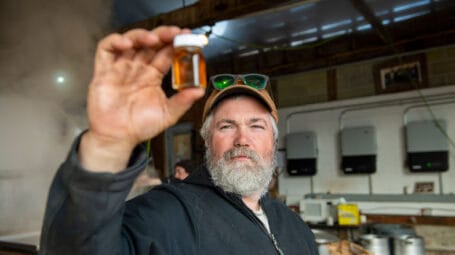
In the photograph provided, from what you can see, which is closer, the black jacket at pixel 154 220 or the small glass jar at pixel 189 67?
the black jacket at pixel 154 220

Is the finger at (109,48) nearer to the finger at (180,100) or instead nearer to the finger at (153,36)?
the finger at (153,36)

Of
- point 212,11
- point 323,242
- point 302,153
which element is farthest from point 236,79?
point 302,153

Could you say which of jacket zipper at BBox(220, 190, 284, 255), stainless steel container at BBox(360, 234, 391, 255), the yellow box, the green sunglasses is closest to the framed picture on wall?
the yellow box

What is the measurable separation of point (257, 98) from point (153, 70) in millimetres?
726

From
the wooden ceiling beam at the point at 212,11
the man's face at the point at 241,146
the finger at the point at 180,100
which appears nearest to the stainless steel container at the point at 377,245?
the wooden ceiling beam at the point at 212,11

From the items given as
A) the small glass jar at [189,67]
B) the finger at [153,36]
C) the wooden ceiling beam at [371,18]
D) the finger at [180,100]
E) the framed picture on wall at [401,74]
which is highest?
the wooden ceiling beam at [371,18]

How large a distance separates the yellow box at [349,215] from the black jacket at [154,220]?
284 cm

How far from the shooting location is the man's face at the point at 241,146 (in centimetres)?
137

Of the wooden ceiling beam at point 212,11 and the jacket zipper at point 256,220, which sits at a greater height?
the wooden ceiling beam at point 212,11

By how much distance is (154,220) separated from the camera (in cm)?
99

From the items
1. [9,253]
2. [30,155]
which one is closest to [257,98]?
[9,253]

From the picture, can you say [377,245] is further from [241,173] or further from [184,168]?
[241,173]

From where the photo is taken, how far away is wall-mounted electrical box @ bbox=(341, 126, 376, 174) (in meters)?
4.65

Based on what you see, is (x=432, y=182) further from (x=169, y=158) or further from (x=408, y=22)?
(x=169, y=158)
